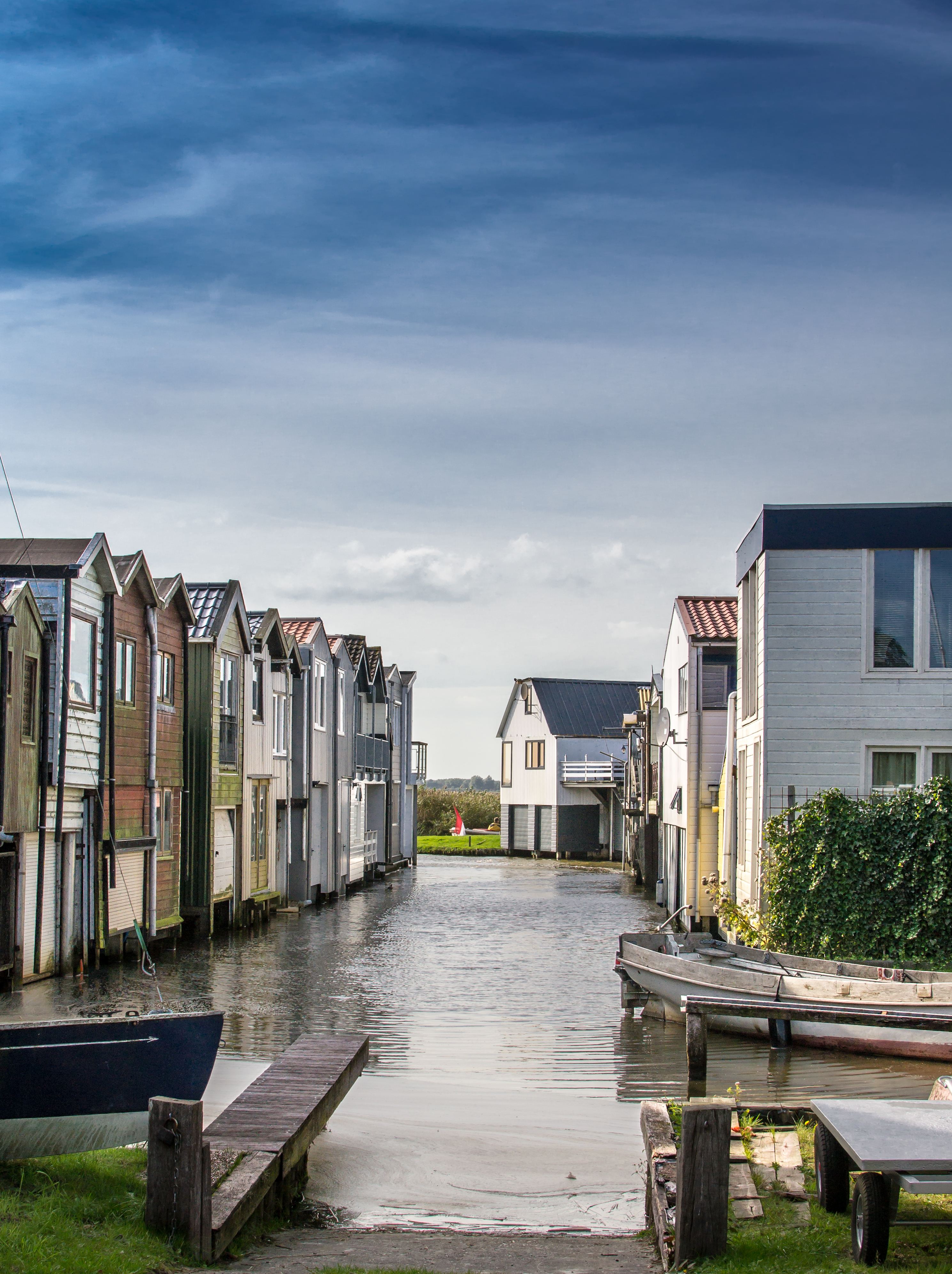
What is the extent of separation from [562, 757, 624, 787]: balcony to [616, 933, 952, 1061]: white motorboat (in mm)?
47308

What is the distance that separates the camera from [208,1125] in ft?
33.0

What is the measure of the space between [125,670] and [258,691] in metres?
9.42

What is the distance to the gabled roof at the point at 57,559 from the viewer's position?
67.5ft

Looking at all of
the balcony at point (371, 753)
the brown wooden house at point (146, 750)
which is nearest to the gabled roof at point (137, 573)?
the brown wooden house at point (146, 750)

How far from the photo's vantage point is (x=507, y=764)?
74.7 m

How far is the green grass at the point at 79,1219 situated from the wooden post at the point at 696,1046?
21.4 feet

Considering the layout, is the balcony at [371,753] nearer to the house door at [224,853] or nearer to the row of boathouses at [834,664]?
the house door at [224,853]

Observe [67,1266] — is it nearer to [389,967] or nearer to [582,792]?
[389,967]

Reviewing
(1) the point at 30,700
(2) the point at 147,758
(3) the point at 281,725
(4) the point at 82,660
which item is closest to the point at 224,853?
(2) the point at 147,758

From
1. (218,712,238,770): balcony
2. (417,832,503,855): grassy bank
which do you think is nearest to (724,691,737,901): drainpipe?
(218,712,238,770): balcony

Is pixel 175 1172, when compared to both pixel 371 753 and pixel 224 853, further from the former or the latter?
pixel 371 753

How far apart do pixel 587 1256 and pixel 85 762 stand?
1513 centimetres

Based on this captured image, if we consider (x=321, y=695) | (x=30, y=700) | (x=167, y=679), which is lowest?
(x=30, y=700)

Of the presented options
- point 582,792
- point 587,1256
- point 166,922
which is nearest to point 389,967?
point 166,922
